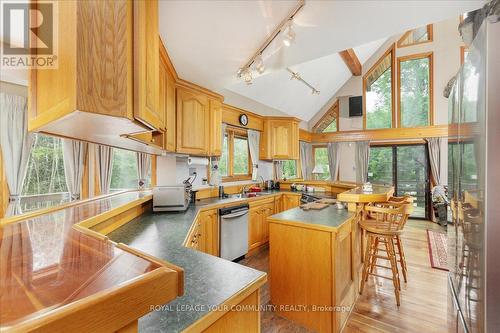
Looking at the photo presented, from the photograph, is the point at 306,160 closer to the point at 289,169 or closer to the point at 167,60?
the point at 289,169

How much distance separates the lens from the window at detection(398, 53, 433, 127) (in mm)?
5473

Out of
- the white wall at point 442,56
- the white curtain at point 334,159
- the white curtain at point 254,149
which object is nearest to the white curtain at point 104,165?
the white curtain at point 254,149

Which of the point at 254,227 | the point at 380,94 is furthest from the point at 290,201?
the point at 380,94

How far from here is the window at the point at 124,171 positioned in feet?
9.80

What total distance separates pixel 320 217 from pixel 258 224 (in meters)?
1.66

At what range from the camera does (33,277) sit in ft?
1.67

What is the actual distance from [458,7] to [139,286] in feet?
7.46

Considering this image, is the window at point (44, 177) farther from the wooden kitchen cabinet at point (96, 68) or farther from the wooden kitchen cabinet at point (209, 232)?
the wooden kitchen cabinet at point (96, 68)

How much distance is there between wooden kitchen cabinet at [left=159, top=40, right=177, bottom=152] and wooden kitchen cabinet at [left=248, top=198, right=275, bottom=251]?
171 centimetres

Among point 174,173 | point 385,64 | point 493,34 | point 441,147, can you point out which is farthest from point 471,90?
point 385,64

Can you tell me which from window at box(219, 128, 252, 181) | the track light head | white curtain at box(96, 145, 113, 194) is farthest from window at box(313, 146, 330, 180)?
white curtain at box(96, 145, 113, 194)

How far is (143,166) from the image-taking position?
3098mm

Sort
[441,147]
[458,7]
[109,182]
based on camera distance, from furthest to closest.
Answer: [441,147], [109,182], [458,7]

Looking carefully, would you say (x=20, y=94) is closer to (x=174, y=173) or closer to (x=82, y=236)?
(x=174, y=173)
